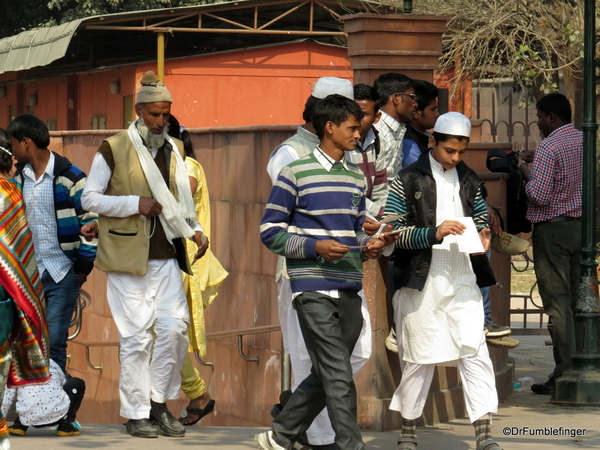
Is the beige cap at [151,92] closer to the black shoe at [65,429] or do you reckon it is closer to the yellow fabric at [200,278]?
the yellow fabric at [200,278]

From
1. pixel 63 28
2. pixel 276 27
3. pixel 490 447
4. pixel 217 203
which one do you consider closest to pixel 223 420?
pixel 217 203

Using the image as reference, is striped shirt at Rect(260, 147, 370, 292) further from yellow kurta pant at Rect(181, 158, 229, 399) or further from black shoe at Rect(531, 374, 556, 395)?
black shoe at Rect(531, 374, 556, 395)

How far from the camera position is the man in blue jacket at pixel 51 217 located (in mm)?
6957

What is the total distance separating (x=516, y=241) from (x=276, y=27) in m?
13.4

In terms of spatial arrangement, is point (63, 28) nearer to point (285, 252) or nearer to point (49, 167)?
point (49, 167)

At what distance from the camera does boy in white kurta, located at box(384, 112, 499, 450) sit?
5973mm

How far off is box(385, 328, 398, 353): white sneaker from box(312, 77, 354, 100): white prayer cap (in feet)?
5.35

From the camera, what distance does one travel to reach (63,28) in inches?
677

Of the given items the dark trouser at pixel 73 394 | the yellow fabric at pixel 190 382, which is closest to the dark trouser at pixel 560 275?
the yellow fabric at pixel 190 382

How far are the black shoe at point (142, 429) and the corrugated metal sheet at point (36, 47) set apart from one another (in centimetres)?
1080

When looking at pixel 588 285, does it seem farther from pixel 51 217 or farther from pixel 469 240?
pixel 51 217

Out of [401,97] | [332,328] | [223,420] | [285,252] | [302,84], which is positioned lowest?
[223,420]

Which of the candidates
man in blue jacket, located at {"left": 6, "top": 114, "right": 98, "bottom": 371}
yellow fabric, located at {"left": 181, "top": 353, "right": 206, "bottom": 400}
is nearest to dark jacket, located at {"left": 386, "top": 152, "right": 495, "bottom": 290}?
yellow fabric, located at {"left": 181, "top": 353, "right": 206, "bottom": 400}

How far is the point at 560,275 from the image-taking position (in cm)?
834
